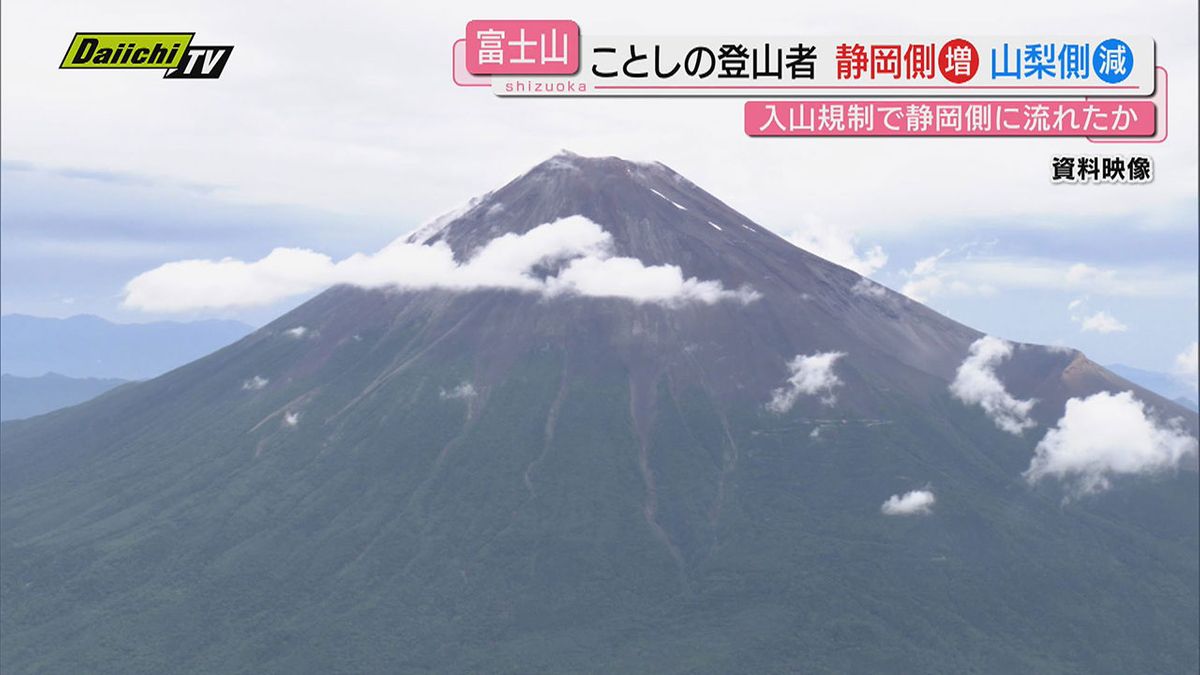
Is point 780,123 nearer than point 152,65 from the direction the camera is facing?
Yes

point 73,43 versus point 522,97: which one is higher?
point 73,43

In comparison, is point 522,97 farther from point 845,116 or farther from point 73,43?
point 73,43

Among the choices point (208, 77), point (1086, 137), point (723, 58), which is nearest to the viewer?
point (1086, 137)

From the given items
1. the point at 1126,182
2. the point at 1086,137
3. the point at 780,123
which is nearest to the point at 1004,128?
the point at 1086,137

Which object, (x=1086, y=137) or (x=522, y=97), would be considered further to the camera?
(x=522, y=97)

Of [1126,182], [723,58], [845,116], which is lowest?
[1126,182]

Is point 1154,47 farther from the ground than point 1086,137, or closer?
farther from the ground

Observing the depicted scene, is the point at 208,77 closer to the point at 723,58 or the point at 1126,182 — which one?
the point at 723,58

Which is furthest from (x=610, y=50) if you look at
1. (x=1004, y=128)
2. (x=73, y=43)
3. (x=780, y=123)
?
(x=73, y=43)

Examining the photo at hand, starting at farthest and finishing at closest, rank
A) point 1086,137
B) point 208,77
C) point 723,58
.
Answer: point 208,77
point 723,58
point 1086,137
